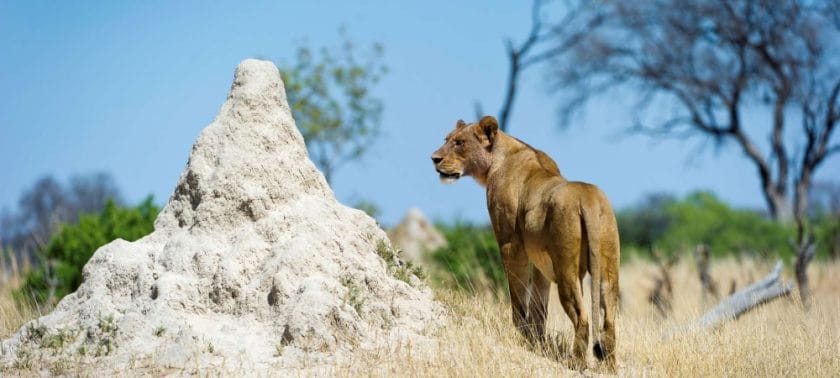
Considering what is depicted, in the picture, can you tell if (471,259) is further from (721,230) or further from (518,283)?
(721,230)

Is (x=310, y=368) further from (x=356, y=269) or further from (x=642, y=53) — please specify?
(x=642, y=53)

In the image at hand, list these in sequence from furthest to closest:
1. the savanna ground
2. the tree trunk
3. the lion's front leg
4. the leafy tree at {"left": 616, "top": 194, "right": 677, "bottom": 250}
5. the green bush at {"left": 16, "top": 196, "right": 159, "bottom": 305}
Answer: the leafy tree at {"left": 616, "top": 194, "right": 677, "bottom": 250}
the tree trunk
the green bush at {"left": 16, "top": 196, "right": 159, "bottom": 305}
the lion's front leg
the savanna ground

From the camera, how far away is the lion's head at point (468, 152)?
855 centimetres

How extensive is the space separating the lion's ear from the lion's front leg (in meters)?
1.12

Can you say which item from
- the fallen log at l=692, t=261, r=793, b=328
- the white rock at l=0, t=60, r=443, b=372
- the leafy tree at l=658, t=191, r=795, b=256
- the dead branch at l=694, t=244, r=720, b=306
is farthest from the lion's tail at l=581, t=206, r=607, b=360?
the leafy tree at l=658, t=191, r=795, b=256

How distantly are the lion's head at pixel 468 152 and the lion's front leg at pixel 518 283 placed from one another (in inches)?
36.6

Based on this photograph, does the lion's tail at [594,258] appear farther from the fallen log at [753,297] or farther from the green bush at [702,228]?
the green bush at [702,228]

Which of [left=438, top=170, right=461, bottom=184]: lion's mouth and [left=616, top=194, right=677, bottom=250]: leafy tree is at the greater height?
[left=616, top=194, right=677, bottom=250]: leafy tree

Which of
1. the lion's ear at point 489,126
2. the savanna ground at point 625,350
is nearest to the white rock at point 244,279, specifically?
the savanna ground at point 625,350

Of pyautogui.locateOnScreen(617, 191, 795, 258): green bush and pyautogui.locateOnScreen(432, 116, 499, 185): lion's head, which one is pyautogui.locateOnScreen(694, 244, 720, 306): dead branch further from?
pyautogui.locateOnScreen(432, 116, 499, 185): lion's head

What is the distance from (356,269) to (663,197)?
3962cm

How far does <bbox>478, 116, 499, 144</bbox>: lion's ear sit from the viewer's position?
8.52 m

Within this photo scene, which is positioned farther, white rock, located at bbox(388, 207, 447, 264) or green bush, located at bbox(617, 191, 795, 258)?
green bush, located at bbox(617, 191, 795, 258)

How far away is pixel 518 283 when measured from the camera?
795 centimetres
